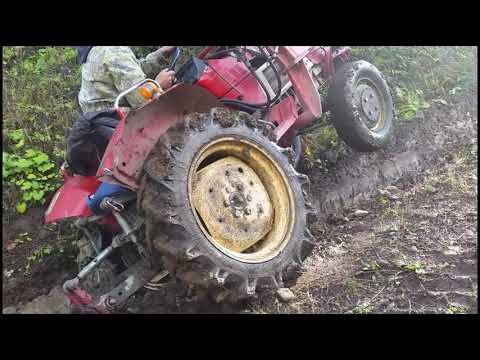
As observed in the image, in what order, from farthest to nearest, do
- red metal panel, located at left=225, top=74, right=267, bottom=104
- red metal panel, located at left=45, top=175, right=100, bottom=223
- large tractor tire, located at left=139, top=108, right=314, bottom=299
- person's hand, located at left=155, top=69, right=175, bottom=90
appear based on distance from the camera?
1. red metal panel, located at left=225, top=74, right=267, bottom=104
2. person's hand, located at left=155, top=69, right=175, bottom=90
3. red metal panel, located at left=45, top=175, right=100, bottom=223
4. large tractor tire, located at left=139, top=108, right=314, bottom=299

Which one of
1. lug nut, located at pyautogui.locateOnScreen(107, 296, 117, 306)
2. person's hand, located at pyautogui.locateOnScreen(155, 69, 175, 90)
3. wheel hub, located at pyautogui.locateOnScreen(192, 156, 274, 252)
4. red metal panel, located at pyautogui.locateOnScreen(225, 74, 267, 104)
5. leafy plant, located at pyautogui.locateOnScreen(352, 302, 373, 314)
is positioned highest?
person's hand, located at pyautogui.locateOnScreen(155, 69, 175, 90)

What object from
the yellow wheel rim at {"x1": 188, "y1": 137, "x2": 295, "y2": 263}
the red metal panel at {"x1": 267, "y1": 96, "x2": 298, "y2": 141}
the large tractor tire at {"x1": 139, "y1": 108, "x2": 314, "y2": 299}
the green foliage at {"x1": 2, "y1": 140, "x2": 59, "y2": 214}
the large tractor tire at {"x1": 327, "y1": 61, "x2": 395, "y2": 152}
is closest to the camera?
the large tractor tire at {"x1": 139, "y1": 108, "x2": 314, "y2": 299}

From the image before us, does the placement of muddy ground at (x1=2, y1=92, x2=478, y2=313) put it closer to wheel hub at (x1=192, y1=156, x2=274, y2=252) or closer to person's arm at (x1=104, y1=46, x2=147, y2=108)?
wheel hub at (x1=192, y1=156, x2=274, y2=252)

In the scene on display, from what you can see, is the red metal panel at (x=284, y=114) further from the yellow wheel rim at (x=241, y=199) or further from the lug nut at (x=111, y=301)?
the lug nut at (x=111, y=301)

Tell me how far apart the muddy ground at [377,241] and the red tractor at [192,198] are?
340 millimetres

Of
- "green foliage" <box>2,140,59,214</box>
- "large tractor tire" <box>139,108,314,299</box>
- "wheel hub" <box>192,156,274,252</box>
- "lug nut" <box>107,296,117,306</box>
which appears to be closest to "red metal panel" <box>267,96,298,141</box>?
"large tractor tire" <box>139,108,314,299</box>

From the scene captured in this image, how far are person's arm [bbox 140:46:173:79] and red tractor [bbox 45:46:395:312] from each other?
501 millimetres

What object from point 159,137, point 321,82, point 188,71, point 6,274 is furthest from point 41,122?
point 321,82

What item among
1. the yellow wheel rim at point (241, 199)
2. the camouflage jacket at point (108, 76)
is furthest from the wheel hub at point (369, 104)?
the camouflage jacket at point (108, 76)

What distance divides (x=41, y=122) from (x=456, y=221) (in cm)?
421

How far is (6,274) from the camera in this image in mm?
4293

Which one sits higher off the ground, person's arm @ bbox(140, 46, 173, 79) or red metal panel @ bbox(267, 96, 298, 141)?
person's arm @ bbox(140, 46, 173, 79)

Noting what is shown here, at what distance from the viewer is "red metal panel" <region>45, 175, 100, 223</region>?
11.4 feet

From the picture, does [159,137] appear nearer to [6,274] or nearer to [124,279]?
[124,279]
